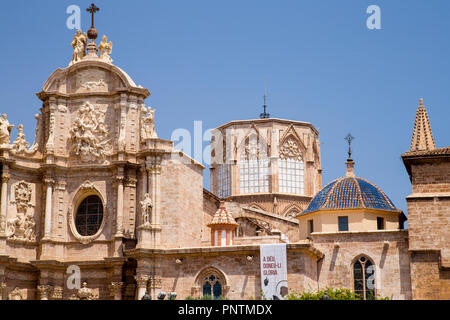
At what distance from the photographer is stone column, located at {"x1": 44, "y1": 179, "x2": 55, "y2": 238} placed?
49656 millimetres

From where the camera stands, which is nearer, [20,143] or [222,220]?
[222,220]

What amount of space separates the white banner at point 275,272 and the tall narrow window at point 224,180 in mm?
25101

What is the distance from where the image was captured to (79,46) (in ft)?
177

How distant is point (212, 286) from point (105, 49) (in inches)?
649

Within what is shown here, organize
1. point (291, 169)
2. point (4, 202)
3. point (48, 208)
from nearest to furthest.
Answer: point (4, 202) < point (48, 208) < point (291, 169)

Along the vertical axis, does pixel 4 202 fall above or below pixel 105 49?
below

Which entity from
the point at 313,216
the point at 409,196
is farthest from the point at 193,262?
the point at 409,196

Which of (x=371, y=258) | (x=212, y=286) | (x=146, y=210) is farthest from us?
(x=146, y=210)

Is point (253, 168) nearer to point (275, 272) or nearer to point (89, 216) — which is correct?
point (89, 216)

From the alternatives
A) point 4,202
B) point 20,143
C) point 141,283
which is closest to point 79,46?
point 20,143

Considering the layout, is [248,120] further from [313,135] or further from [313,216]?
[313,216]

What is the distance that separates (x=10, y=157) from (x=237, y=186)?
965 inches

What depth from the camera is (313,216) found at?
5131cm
